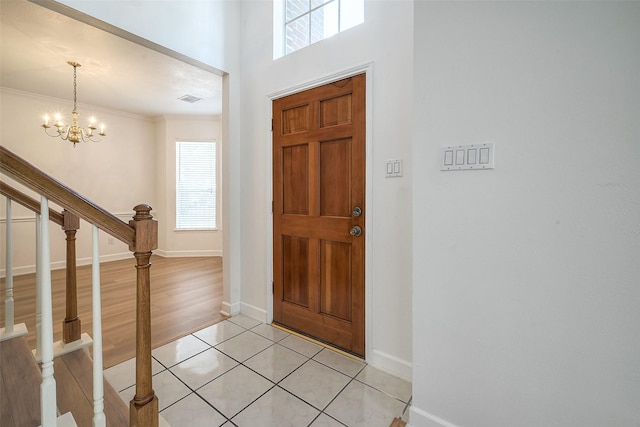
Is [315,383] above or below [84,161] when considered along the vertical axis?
below

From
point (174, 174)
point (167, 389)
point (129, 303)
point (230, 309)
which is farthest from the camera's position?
point (174, 174)

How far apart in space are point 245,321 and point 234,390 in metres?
0.97

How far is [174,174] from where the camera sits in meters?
5.47

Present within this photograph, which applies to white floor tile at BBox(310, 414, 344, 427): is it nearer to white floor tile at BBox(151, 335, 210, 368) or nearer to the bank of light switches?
white floor tile at BBox(151, 335, 210, 368)

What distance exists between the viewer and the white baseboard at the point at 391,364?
70.3 inches

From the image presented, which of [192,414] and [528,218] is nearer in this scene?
[528,218]

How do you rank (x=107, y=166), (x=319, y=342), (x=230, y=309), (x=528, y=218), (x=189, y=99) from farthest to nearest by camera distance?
(x=107, y=166)
(x=189, y=99)
(x=230, y=309)
(x=319, y=342)
(x=528, y=218)

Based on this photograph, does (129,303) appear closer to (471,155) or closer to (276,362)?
(276,362)

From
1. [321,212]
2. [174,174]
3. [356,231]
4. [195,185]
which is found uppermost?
Result: [174,174]

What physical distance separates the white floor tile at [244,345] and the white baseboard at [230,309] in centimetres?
43

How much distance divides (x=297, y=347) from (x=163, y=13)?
9.54 ft

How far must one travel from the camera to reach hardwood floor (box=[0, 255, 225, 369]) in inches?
91.1

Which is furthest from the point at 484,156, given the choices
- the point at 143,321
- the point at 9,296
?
the point at 9,296

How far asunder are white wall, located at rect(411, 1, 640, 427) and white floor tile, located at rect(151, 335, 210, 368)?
163 cm
